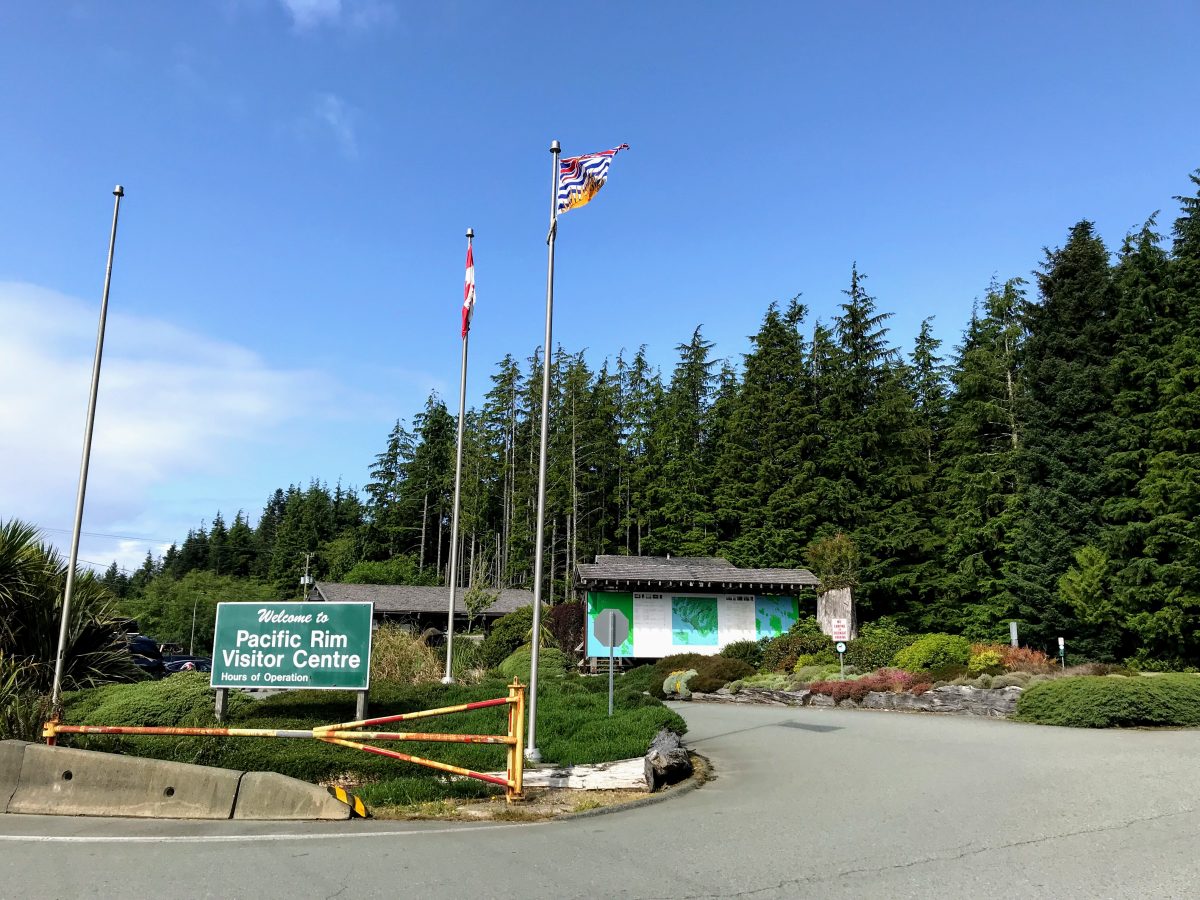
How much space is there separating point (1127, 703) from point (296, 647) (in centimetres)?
1578

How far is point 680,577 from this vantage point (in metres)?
35.5

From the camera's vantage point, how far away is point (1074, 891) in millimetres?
6164

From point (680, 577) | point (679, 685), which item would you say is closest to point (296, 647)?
point (679, 685)

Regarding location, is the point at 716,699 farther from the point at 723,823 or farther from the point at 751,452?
the point at 751,452

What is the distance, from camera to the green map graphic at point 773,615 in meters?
36.0

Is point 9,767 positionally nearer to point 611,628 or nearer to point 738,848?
point 738,848

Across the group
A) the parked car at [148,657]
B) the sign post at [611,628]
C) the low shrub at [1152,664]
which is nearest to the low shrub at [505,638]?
the parked car at [148,657]

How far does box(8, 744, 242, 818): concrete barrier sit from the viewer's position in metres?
9.20

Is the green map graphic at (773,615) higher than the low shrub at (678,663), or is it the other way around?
the green map graphic at (773,615)

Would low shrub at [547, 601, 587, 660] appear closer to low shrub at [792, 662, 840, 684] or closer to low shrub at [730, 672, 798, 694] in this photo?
low shrub at [730, 672, 798, 694]

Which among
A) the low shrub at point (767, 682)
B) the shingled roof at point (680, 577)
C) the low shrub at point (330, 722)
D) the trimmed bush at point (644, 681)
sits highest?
the shingled roof at point (680, 577)

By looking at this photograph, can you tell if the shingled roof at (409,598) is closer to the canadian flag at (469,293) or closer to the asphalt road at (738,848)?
the canadian flag at (469,293)

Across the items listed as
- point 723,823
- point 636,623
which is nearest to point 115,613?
point 723,823

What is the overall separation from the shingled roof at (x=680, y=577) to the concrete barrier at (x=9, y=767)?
2549cm
